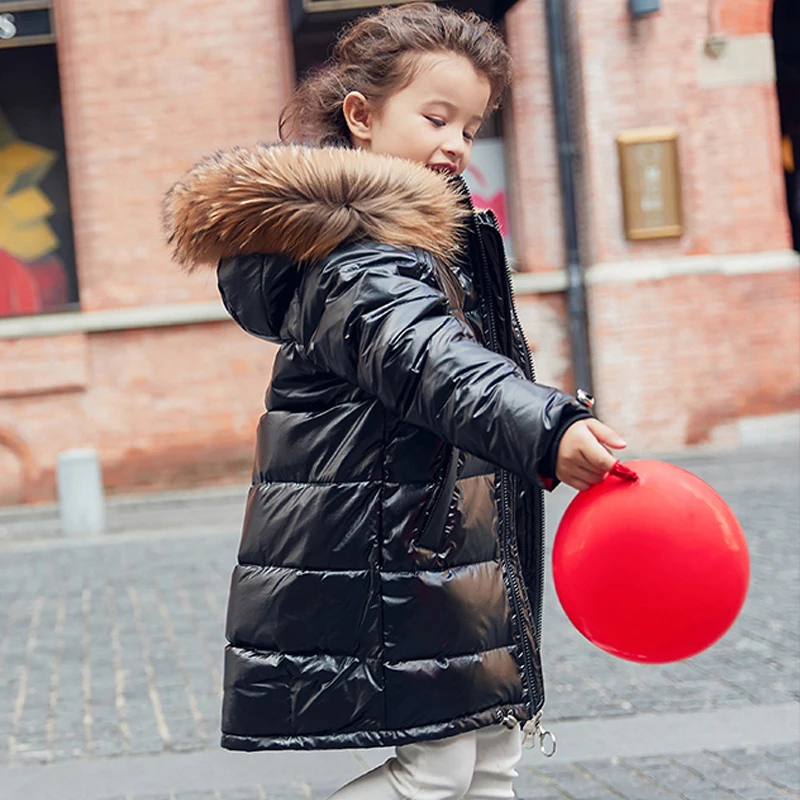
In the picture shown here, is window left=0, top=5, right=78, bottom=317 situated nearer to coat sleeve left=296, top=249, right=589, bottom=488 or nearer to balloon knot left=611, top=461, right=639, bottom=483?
coat sleeve left=296, top=249, right=589, bottom=488

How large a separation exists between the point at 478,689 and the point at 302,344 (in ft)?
2.12

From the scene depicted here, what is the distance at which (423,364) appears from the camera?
2.11m

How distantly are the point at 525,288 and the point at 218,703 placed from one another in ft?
24.2

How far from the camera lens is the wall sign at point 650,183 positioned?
11562 millimetres

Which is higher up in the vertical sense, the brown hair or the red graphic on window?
the red graphic on window

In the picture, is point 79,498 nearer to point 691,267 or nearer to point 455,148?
point 691,267

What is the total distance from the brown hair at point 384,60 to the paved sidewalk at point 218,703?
6.40ft

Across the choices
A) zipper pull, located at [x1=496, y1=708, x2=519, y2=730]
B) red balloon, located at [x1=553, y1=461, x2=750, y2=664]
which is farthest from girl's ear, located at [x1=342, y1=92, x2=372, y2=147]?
zipper pull, located at [x1=496, y1=708, x2=519, y2=730]

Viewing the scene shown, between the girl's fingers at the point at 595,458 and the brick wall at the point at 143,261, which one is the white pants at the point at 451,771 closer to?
the girl's fingers at the point at 595,458

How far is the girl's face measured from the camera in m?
2.47

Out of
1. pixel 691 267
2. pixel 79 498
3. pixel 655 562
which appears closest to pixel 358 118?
pixel 655 562

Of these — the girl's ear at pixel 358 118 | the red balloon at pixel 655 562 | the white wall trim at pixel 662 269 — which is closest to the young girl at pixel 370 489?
the girl's ear at pixel 358 118

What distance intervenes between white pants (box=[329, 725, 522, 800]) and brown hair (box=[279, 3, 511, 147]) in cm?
111

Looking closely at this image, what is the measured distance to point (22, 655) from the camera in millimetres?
5863
